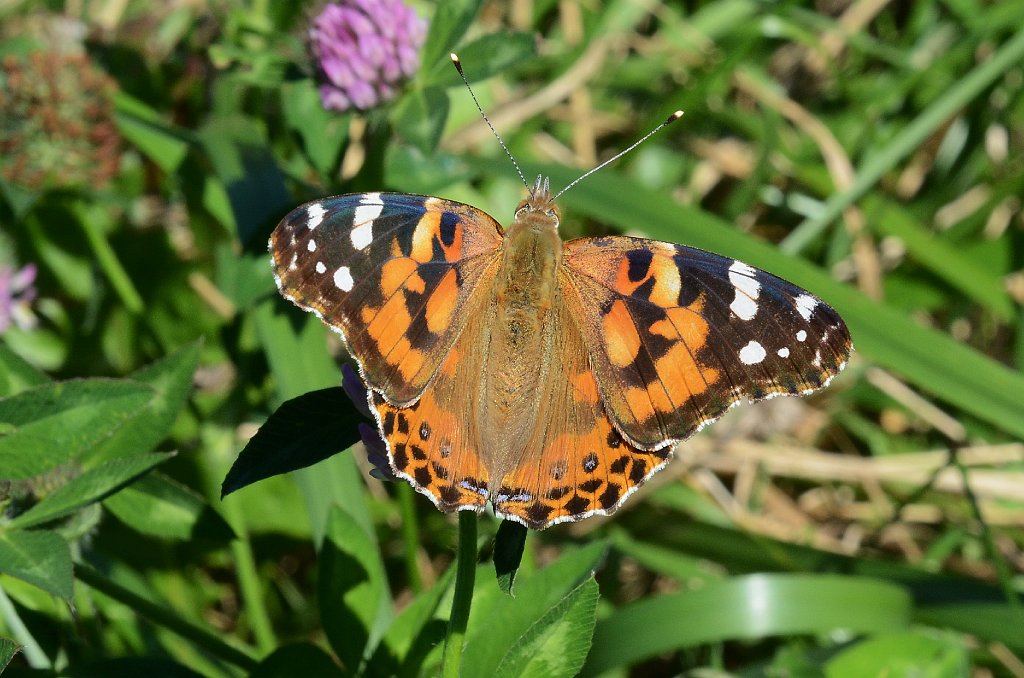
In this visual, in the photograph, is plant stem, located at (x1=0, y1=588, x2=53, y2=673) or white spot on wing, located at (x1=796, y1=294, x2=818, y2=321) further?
plant stem, located at (x1=0, y1=588, x2=53, y2=673)

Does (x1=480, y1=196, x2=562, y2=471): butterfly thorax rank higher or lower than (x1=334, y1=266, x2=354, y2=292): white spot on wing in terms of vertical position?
lower

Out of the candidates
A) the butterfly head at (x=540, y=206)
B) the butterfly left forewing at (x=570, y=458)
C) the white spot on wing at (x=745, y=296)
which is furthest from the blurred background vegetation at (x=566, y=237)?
the white spot on wing at (x=745, y=296)

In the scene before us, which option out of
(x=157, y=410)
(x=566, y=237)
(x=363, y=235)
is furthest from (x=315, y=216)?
(x=566, y=237)

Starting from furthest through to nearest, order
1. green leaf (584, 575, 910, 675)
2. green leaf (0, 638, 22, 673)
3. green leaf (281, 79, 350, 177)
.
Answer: green leaf (281, 79, 350, 177) < green leaf (584, 575, 910, 675) < green leaf (0, 638, 22, 673)

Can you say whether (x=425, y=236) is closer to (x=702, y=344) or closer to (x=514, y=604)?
(x=702, y=344)

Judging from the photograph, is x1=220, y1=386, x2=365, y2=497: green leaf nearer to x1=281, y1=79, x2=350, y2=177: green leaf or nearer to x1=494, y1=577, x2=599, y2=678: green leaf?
x1=494, y1=577, x2=599, y2=678: green leaf

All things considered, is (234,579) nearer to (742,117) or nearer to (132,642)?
(132,642)

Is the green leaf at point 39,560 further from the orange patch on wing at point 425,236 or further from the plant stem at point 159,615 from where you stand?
the orange patch on wing at point 425,236

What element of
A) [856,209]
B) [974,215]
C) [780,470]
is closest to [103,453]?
[780,470]

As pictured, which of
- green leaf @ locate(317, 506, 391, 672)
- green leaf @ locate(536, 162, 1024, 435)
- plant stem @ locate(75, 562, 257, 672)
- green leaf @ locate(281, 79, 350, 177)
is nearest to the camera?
plant stem @ locate(75, 562, 257, 672)

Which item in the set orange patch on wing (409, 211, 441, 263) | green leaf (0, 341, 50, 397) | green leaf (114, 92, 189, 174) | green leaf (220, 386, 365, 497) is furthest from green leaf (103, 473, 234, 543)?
green leaf (114, 92, 189, 174)
